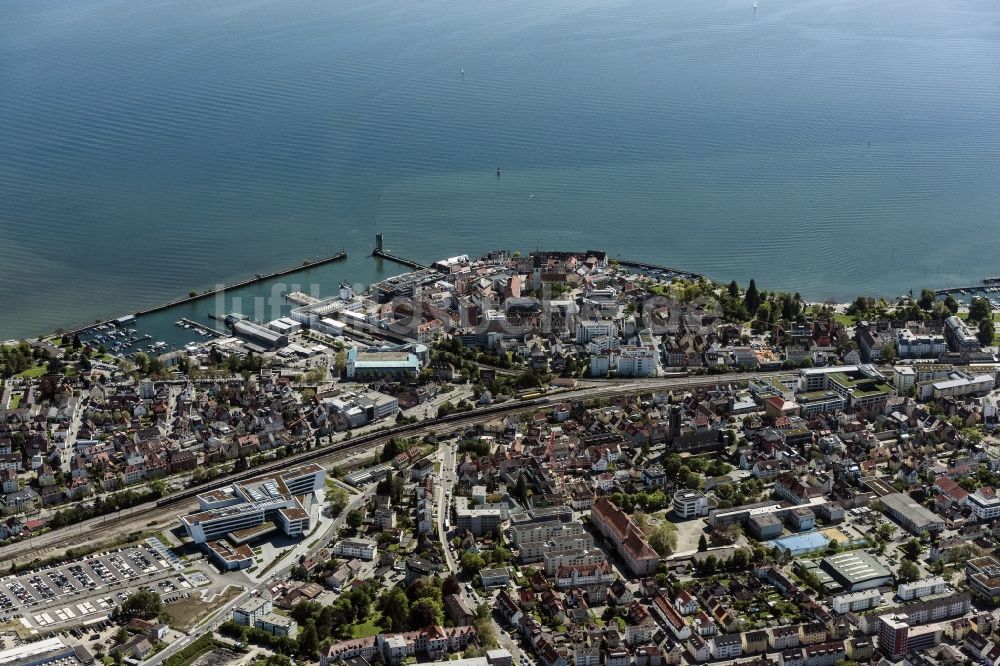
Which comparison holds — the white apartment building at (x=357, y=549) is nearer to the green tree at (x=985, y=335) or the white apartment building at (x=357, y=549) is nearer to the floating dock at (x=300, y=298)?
the floating dock at (x=300, y=298)

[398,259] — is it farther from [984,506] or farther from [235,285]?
[984,506]

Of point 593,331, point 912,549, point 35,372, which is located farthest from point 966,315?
point 35,372

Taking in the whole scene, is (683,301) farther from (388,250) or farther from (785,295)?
(388,250)

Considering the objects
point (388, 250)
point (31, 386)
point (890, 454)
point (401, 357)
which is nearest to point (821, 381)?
point (890, 454)

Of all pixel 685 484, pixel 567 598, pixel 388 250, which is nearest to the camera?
pixel 567 598

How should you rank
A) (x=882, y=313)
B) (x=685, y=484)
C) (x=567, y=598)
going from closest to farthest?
(x=567, y=598)
(x=685, y=484)
(x=882, y=313)

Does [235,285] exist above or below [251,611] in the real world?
above

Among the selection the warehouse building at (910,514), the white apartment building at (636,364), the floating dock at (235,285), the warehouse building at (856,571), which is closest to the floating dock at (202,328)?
the floating dock at (235,285)
